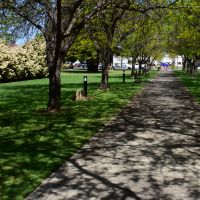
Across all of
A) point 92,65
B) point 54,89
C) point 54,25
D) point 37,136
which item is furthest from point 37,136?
point 92,65

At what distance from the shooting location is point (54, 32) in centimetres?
1584

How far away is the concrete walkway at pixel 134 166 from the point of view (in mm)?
6312

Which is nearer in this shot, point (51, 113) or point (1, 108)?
point (51, 113)

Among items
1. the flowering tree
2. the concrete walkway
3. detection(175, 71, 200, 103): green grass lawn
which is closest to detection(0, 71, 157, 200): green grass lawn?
the concrete walkway

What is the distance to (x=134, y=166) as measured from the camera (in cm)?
782

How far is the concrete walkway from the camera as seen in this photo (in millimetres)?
6312

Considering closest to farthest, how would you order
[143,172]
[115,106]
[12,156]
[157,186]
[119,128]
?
1. [157,186]
2. [143,172]
3. [12,156]
4. [119,128]
5. [115,106]

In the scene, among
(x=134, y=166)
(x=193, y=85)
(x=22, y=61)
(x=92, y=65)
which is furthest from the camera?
(x=92, y=65)

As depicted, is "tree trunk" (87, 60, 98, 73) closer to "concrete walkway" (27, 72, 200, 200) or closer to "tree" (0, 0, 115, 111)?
"tree" (0, 0, 115, 111)

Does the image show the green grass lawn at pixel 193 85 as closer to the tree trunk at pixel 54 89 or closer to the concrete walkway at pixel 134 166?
the tree trunk at pixel 54 89

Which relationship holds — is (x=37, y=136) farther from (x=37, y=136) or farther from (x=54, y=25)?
(x=54, y=25)

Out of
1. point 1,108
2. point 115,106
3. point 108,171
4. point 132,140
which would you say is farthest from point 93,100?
point 108,171

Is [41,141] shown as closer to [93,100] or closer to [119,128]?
[119,128]

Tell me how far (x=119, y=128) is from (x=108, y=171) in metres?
4.57
